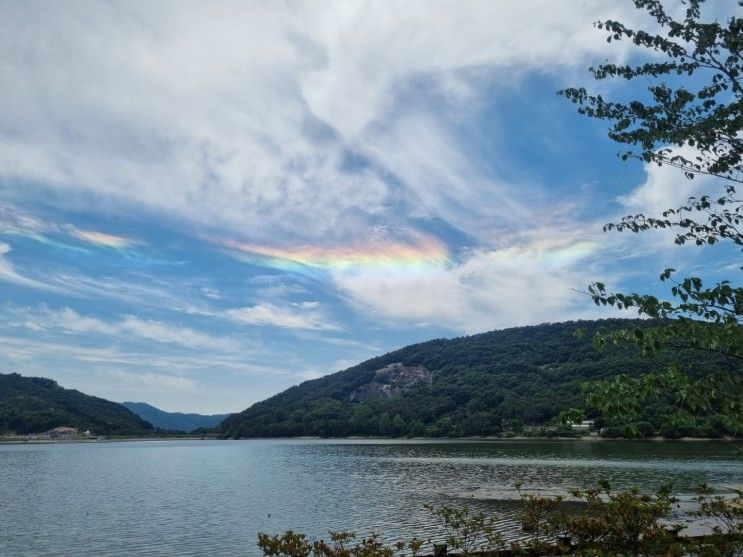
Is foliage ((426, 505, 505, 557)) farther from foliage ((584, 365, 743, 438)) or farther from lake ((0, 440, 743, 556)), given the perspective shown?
lake ((0, 440, 743, 556))

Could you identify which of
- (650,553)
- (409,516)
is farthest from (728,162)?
(409,516)

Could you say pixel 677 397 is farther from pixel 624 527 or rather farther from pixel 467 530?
pixel 467 530

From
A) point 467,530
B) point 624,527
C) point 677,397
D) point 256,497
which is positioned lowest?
point 256,497

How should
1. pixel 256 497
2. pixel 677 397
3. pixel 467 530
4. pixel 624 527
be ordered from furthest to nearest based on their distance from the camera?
1. pixel 256 497
2. pixel 467 530
3. pixel 624 527
4. pixel 677 397

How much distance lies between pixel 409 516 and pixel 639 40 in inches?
1646

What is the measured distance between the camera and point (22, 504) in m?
56.8

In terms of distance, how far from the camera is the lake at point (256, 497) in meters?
39.3

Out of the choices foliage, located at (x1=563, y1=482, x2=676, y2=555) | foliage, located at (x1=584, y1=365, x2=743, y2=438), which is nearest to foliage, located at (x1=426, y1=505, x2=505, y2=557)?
foliage, located at (x1=563, y1=482, x2=676, y2=555)

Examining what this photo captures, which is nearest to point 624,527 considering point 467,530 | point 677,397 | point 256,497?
point 467,530

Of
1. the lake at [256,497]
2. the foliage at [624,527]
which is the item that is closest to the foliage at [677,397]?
the foliage at [624,527]

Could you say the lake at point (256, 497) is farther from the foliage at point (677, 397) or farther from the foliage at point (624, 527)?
the foliage at point (677, 397)

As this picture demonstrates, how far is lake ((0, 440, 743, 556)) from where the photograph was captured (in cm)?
3934

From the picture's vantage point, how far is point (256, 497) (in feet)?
204

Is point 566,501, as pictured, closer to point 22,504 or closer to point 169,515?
point 169,515
